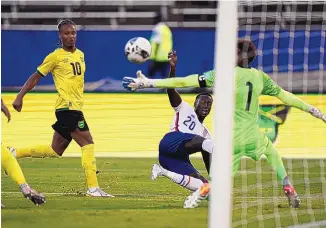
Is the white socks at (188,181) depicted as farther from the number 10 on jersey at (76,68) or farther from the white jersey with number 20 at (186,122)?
the number 10 on jersey at (76,68)

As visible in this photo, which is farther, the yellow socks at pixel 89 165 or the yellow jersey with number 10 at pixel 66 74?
the yellow jersey with number 10 at pixel 66 74

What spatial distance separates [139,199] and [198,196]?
974 millimetres

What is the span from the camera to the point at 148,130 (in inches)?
639

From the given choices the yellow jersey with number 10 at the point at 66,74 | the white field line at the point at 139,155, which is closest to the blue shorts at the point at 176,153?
the yellow jersey with number 10 at the point at 66,74

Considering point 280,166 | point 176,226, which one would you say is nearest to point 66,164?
point 280,166

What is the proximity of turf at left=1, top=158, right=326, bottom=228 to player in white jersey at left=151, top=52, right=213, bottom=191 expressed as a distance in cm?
27

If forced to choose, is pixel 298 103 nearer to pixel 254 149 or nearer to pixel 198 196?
pixel 254 149

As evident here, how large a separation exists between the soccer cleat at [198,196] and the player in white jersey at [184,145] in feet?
1.03

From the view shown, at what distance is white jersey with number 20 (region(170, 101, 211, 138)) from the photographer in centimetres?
954

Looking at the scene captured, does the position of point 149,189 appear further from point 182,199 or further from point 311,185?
point 311,185

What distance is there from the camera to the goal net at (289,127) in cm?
853

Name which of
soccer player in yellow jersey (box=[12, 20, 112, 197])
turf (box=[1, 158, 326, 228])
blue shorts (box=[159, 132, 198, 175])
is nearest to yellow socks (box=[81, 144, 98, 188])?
soccer player in yellow jersey (box=[12, 20, 112, 197])

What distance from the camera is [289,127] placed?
16.0 meters

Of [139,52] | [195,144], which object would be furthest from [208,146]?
[139,52]
